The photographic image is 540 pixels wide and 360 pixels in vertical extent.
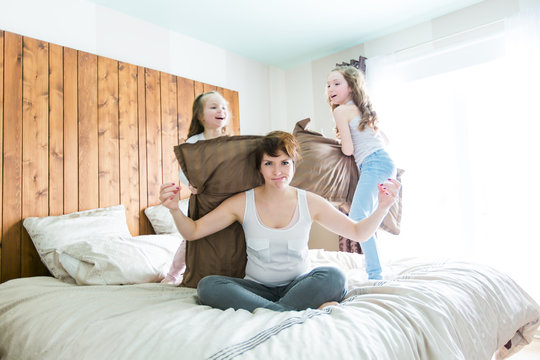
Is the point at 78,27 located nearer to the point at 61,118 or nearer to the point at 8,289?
the point at 61,118

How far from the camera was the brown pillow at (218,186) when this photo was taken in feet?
5.01

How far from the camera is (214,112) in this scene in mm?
1915

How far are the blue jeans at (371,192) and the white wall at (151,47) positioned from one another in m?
2.02

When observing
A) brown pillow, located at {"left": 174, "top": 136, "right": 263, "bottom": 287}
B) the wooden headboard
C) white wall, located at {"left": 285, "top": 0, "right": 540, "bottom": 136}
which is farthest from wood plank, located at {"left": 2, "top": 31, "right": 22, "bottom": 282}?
white wall, located at {"left": 285, "top": 0, "right": 540, "bottom": 136}

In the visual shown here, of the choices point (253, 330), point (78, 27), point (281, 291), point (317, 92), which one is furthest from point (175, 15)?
point (253, 330)

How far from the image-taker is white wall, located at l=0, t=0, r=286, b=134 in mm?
2406

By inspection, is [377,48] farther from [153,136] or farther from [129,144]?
[129,144]

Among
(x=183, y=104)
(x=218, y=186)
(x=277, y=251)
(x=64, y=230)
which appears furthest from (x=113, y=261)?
(x=183, y=104)

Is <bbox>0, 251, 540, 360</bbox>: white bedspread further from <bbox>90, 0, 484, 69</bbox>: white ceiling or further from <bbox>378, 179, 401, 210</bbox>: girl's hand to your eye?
<bbox>90, 0, 484, 69</bbox>: white ceiling

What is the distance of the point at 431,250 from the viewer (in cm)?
316

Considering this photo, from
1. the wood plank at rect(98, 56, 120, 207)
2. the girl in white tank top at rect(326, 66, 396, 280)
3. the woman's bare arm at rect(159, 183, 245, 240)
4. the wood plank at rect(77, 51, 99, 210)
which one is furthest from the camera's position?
the wood plank at rect(98, 56, 120, 207)

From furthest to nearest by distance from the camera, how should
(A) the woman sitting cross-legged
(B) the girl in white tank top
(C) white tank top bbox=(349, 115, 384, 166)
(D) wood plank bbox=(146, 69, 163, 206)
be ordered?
(D) wood plank bbox=(146, 69, 163, 206)
(C) white tank top bbox=(349, 115, 384, 166)
(B) the girl in white tank top
(A) the woman sitting cross-legged

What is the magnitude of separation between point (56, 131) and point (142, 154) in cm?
61

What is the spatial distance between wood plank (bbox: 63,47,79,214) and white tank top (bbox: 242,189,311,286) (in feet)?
5.06
